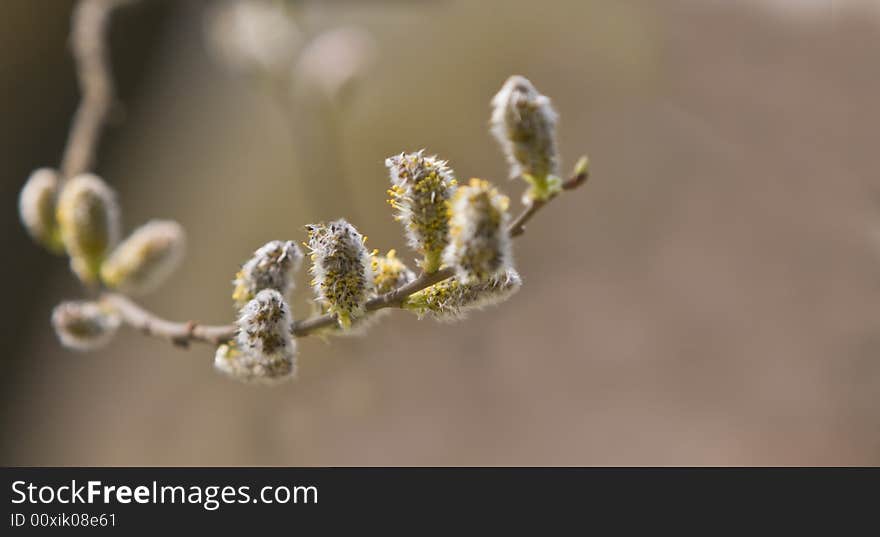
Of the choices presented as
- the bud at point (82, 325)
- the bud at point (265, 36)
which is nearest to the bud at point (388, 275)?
the bud at point (82, 325)

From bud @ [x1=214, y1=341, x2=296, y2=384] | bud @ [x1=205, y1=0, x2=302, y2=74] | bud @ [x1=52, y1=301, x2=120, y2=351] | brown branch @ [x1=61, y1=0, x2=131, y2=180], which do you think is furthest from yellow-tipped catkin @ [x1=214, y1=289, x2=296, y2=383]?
bud @ [x1=205, y1=0, x2=302, y2=74]

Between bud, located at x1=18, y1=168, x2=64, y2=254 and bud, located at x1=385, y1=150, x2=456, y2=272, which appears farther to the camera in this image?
bud, located at x1=18, y1=168, x2=64, y2=254

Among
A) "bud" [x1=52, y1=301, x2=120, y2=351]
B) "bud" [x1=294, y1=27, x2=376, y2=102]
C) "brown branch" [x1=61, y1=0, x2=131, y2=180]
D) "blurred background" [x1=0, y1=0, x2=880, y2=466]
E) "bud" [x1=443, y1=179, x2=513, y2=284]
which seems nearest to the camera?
"bud" [x1=443, y1=179, x2=513, y2=284]

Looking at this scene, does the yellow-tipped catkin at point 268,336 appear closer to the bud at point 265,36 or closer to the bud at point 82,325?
the bud at point 82,325

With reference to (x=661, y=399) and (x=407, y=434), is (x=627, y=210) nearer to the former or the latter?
(x=661, y=399)

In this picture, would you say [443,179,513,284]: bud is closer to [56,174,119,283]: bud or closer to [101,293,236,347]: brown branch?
[101,293,236,347]: brown branch

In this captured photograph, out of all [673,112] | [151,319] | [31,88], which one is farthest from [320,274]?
[31,88]
